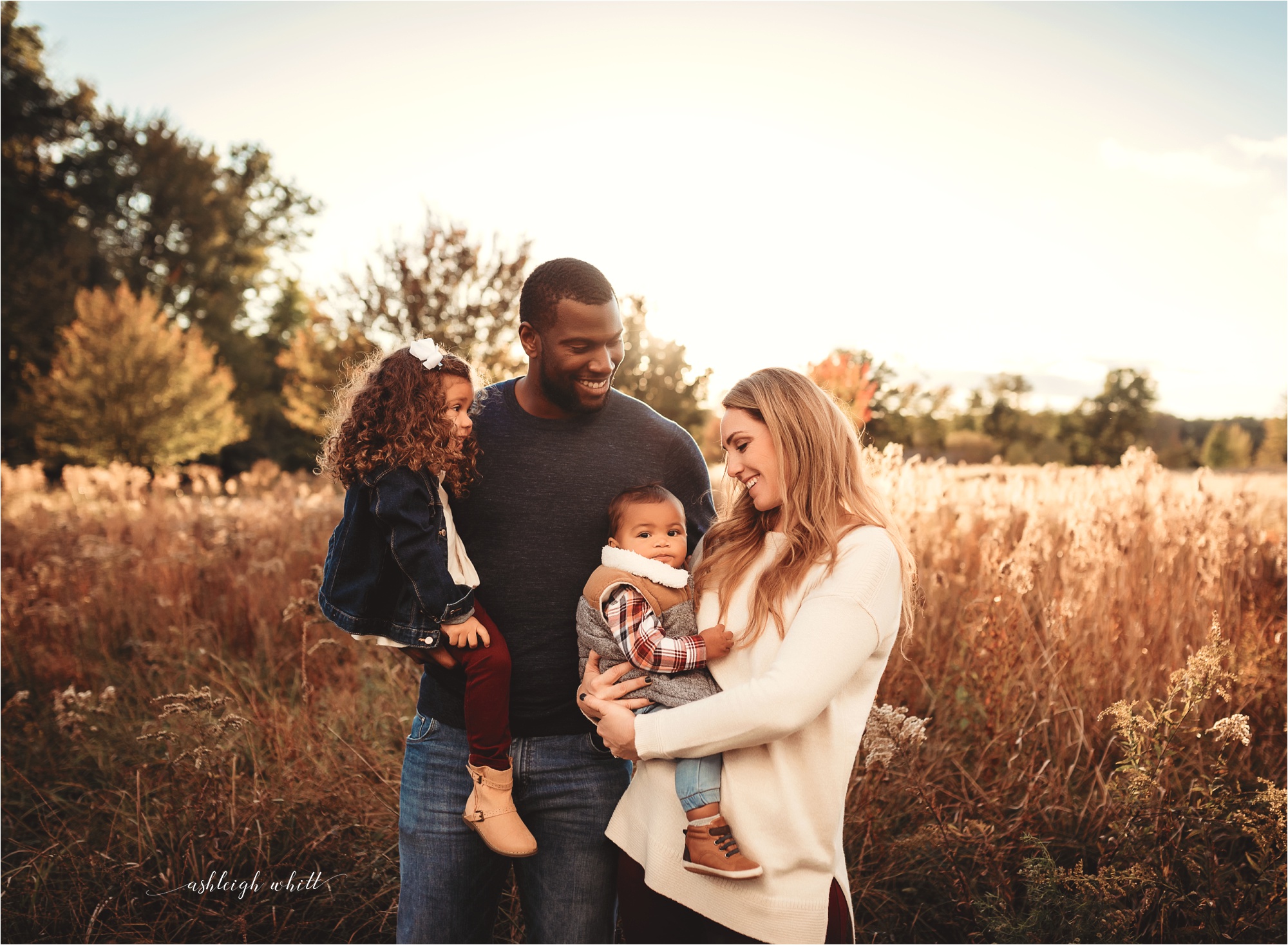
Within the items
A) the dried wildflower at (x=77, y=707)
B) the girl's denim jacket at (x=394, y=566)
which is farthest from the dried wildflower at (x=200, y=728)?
the girl's denim jacket at (x=394, y=566)

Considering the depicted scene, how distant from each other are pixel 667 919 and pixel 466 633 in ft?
3.04

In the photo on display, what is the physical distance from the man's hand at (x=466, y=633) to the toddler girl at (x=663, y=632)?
0.28 m

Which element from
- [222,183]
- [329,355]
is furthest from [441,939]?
[222,183]

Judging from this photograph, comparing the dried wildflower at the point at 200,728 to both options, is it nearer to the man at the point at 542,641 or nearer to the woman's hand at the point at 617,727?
the man at the point at 542,641

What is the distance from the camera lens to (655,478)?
2455 millimetres

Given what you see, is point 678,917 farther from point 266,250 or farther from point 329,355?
point 266,250

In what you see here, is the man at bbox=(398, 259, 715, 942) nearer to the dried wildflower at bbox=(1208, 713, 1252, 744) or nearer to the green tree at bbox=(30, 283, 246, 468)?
the dried wildflower at bbox=(1208, 713, 1252, 744)

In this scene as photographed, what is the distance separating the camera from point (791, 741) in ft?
6.12

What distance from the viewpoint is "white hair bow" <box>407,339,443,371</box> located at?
93.1 inches

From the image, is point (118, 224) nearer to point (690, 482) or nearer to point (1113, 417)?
point (690, 482)

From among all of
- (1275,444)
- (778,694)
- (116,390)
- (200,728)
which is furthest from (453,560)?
(1275,444)

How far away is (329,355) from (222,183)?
1806 centimetres

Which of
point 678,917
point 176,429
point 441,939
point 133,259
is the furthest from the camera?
point 133,259

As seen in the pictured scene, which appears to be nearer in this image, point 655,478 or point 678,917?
point 678,917
